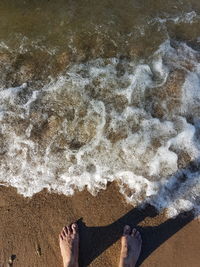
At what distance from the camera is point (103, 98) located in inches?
230

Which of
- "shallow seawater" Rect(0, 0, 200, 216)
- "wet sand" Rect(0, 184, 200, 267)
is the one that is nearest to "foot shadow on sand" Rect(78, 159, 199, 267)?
"wet sand" Rect(0, 184, 200, 267)

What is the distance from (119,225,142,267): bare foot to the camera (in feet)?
15.9

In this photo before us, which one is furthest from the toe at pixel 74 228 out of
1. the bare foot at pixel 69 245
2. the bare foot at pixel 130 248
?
the bare foot at pixel 130 248

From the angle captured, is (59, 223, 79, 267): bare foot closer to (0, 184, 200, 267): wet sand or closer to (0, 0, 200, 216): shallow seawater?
(0, 184, 200, 267): wet sand

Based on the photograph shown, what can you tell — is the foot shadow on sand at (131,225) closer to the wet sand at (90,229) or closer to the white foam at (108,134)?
the wet sand at (90,229)

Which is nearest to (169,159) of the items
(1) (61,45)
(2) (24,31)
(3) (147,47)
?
(3) (147,47)

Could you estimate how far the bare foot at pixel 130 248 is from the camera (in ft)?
15.9

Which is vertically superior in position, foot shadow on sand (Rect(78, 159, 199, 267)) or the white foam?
the white foam

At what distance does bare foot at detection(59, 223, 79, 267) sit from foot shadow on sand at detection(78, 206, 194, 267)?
0.33 feet

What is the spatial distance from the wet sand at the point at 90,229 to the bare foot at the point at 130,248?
89 mm

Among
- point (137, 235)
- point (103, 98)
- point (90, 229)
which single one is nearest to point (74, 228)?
point (90, 229)

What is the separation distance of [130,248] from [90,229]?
0.64 metres

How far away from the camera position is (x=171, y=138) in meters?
5.56

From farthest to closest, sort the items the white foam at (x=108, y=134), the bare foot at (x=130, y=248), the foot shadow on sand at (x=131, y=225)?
the white foam at (x=108, y=134) → the foot shadow on sand at (x=131, y=225) → the bare foot at (x=130, y=248)
